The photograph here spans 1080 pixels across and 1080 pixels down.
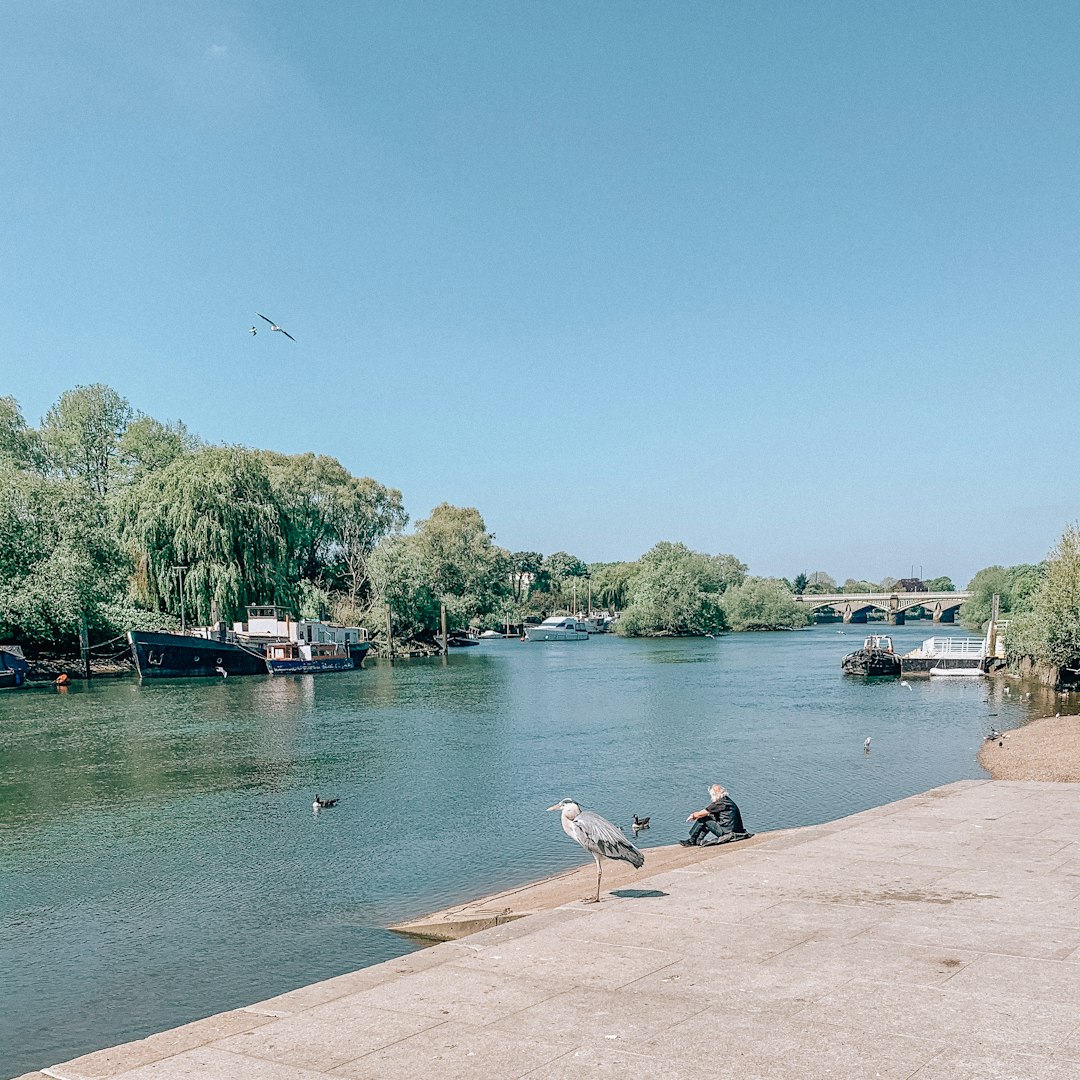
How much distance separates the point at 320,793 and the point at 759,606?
14099 cm

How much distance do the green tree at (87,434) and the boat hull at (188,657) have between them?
23977 millimetres

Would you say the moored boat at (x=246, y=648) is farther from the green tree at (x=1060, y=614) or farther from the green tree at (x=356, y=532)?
the green tree at (x=1060, y=614)

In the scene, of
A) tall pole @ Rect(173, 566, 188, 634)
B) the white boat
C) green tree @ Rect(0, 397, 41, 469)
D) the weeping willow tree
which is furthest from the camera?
the white boat

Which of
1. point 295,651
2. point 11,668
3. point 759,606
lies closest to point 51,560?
point 11,668

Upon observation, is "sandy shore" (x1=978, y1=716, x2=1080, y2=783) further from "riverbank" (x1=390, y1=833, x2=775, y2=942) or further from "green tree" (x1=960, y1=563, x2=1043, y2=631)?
"green tree" (x1=960, y1=563, x2=1043, y2=631)

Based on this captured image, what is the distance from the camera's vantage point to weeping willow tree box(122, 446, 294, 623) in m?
70.7

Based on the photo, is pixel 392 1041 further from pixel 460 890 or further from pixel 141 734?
pixel 141 734

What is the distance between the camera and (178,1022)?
41.3ft

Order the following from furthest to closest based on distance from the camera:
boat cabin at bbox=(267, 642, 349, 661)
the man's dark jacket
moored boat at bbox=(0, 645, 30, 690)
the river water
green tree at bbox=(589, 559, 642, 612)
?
green tree at bbox=(589, 559, 642, 612), boat cabin at bbox=(267, 642, 349, 661), moored boat at bbox=(0, 645, 30, 690), the man's dark jacket, the river water

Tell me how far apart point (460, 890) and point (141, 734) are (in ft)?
87.9

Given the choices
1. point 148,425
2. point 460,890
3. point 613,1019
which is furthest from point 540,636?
point 613,1019

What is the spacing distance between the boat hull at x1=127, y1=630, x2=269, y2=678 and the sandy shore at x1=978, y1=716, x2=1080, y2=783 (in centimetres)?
5186

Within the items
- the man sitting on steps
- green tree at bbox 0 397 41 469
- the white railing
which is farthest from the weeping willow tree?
the man sitting on steps

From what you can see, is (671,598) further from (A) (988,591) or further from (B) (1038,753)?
(B) (1038,753)
